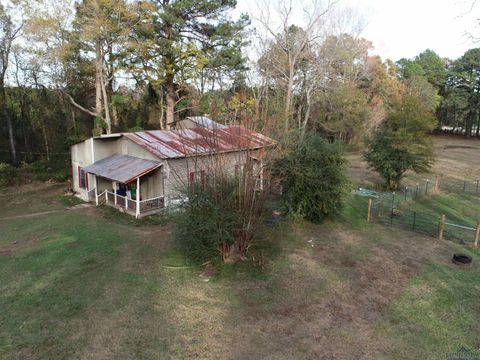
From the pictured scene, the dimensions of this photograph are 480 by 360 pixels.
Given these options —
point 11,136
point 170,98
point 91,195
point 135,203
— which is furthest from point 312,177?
point 11,136

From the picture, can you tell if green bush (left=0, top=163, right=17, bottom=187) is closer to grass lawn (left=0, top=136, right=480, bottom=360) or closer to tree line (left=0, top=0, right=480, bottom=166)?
tree line (left=0, top=0, right=480, bottom=166)

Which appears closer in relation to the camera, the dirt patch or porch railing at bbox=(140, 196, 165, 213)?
the dirt patch

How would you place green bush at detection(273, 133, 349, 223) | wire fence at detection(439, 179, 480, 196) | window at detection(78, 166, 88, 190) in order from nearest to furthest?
green bush at detection(273, 133, 349, 223), window at detection(78, 166, 88, 190), wire fence at detection(439, 179, 480, 196)

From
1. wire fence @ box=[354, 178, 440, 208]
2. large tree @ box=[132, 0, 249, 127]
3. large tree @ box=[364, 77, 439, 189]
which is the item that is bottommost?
wire fence @ box=[354, 178, 440, 208]

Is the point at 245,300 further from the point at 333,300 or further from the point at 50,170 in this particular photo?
the point at 50,170

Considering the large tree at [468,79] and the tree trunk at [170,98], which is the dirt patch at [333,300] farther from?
the large tree at [468,79]

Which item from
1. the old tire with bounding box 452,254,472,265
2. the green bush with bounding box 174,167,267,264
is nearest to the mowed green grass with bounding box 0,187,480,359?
the old tire with bounding box 452,254,472,265

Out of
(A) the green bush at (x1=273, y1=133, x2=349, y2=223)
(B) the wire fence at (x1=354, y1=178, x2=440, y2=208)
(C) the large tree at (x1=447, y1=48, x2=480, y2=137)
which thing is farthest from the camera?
(C) the large tree at (x1=447, y1=48, x2=480, y2=137)
